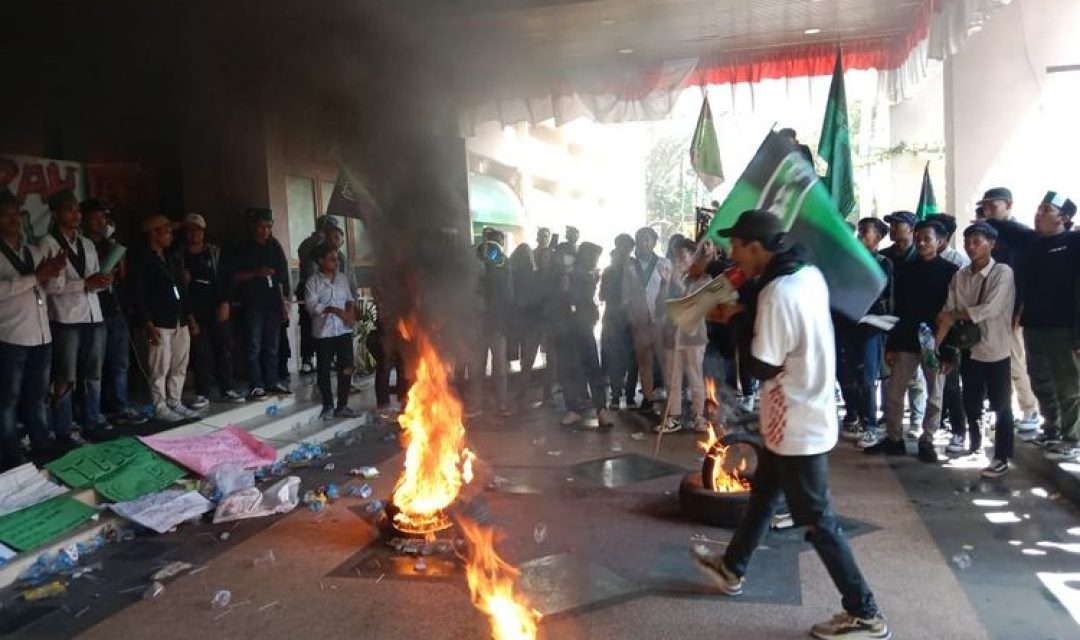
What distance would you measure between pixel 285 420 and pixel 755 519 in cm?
529

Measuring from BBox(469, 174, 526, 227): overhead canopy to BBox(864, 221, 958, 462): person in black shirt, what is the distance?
333 inches

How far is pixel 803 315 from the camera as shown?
3.34 meters

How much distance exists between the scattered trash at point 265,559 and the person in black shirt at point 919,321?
5099 millimetres

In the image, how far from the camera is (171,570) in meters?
4.39

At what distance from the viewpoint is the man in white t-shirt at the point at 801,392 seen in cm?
328

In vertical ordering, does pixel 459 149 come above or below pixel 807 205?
above

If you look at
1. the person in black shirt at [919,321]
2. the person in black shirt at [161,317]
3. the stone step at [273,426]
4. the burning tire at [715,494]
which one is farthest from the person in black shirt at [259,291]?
the person in black shirt at [919,321]

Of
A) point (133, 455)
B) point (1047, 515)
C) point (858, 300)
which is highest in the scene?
point (858, 300)

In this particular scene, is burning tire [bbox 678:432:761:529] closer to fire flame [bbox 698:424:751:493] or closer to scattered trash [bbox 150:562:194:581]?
fire flame [bbox 698:424:751:493]

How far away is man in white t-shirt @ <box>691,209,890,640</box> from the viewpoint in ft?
10.8

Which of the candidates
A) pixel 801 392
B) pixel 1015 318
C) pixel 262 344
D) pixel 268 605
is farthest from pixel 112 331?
pixel 1015 318

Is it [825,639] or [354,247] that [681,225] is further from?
[825,639]

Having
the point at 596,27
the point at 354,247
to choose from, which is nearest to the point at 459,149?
the point at 596,27

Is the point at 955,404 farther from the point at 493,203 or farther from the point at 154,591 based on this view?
the point at 493,203
